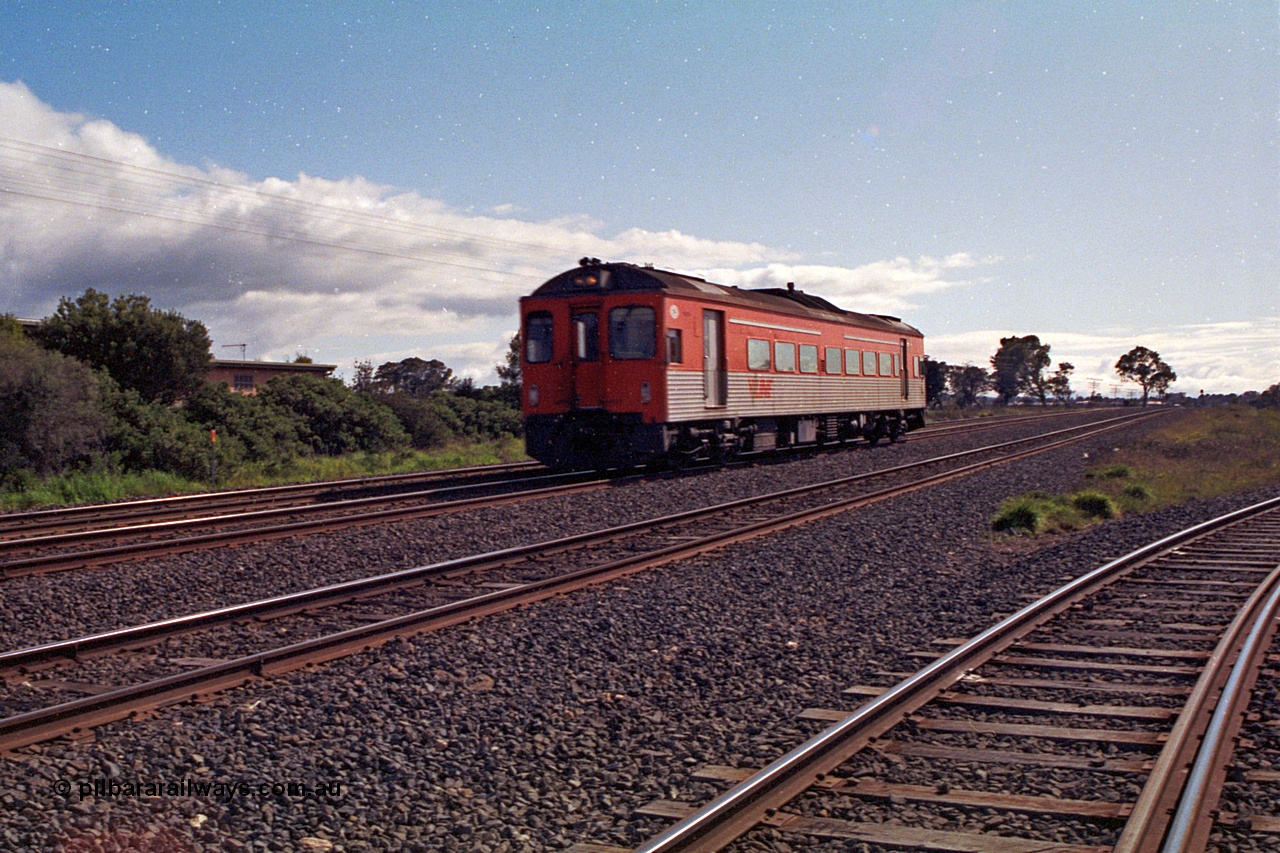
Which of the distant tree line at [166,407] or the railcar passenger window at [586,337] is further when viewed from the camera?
the distant tree line at [166,407]

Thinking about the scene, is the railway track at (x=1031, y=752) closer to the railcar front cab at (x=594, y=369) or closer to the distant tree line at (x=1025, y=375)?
the railcar front cab at (x=594, y=369)

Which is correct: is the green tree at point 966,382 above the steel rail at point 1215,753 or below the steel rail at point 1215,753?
above

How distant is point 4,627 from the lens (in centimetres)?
730

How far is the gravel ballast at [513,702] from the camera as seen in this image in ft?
13.0

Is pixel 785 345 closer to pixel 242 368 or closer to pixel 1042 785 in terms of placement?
pixel 1042 785

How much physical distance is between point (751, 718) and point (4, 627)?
17.6ft

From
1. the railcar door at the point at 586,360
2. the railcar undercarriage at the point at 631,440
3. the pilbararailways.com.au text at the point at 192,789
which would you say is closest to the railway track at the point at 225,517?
the railcar undercarriage at the point at 631,440

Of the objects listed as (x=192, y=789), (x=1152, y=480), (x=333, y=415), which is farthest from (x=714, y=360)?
(x=333, y=415)

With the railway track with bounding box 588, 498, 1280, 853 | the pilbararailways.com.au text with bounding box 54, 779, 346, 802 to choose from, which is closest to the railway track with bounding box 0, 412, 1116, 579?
the pilbararailways.com.au text with bounding box 54, 779, 346, 802

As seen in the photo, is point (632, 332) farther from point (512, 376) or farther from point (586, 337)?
point (512, 376)

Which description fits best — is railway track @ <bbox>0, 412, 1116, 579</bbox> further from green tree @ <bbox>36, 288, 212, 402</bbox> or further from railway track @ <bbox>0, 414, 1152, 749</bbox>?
green tree @ <bbox>36, 288, 212, 402</bbox>

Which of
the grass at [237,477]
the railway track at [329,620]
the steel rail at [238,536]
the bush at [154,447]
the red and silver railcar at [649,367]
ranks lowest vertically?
the railway track at [329,620]

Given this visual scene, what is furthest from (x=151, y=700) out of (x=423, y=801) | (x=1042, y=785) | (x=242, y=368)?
(x=242, y=368)

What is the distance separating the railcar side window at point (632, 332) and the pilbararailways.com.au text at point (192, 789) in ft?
43.2
